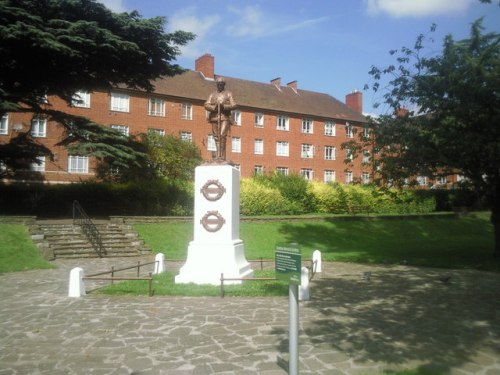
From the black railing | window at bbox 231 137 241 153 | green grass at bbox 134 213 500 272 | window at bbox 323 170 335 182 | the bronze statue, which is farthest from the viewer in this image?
window at bbox 323 170 335 182

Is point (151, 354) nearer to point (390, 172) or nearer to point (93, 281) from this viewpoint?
point (93, 281)

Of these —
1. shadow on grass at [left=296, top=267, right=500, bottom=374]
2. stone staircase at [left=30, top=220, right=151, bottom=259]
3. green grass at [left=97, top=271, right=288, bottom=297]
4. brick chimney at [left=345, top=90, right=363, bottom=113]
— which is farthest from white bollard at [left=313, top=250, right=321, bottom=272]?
brick chimney at [left=345, top=90, right=363, bottom=113]

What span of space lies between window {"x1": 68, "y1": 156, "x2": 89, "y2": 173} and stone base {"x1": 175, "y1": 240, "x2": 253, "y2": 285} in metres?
28.1

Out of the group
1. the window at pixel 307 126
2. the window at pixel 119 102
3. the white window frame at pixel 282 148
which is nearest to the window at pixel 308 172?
the white window frame at pixel 282 148

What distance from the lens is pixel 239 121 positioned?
4416cm

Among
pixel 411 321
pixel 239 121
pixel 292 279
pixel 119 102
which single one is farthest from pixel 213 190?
pixel 239 121

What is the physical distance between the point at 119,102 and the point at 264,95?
673 inches

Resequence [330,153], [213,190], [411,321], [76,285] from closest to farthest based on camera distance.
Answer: [411,321], [76,285], [213,190], [330,153]

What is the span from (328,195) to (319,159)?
1748cm

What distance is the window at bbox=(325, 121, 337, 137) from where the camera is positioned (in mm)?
50794

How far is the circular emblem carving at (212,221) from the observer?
11.8 metres

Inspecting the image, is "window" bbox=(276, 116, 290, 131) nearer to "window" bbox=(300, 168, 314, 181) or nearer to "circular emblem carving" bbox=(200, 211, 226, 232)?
"window" bbox=(300, 168, 314, 181)

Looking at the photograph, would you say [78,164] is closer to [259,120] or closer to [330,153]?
[259,120]

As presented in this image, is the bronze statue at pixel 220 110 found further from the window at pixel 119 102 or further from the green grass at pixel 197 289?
the window at pixel 119 102
